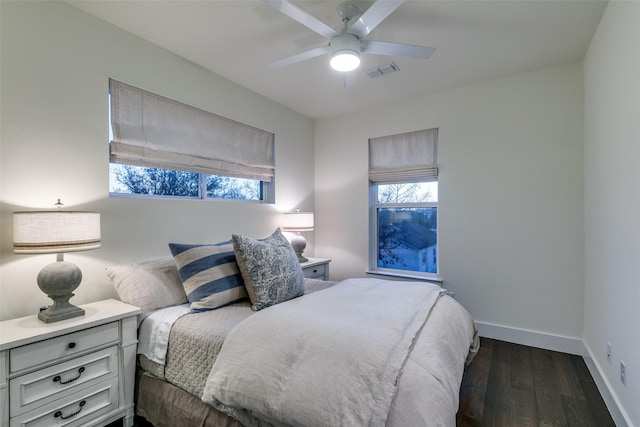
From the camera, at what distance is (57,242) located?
5.18 ft

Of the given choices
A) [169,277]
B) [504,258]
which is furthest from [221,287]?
[504,258]

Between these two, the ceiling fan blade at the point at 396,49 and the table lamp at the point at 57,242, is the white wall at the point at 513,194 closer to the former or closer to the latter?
the ceiling fan blade at the point at 396,49

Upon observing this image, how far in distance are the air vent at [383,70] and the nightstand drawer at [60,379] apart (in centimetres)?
286

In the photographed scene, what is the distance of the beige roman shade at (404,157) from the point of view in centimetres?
335

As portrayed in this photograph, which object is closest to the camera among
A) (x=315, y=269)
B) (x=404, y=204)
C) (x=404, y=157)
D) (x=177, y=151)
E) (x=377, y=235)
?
(x=177, y=151)

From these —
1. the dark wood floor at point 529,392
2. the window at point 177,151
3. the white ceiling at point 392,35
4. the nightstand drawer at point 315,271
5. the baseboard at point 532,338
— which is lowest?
the dark wood floor at point 529,392

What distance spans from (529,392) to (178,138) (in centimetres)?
328

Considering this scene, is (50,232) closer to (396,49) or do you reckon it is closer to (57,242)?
(57,242)

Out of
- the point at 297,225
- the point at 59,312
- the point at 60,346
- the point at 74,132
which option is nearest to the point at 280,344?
the point at 60,346

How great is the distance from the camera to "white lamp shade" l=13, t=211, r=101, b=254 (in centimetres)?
153

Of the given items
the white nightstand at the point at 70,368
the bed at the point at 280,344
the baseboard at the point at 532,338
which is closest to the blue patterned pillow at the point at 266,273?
the bed at the point at 280,344

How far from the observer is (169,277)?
211 centimetres

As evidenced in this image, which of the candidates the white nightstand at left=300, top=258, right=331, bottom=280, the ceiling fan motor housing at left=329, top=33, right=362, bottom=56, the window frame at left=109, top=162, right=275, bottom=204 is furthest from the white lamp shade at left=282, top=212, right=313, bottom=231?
the ceiling fan motor housing at left=329, top=33, right=362, bottom=56

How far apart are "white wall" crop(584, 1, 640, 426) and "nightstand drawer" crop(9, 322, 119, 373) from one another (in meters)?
2.76
